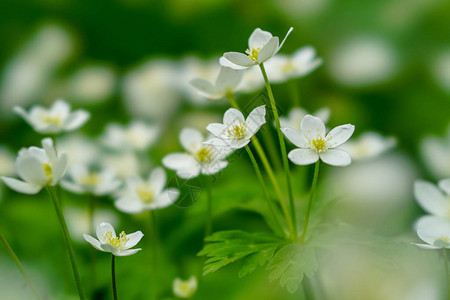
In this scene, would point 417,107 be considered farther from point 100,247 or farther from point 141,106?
point 100,247

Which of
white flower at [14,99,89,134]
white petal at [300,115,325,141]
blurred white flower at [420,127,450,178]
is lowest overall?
blurred white flower at [420,127,450,178]

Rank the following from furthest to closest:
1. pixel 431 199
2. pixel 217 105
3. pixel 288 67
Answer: pixel 217 105 → pixel 288 67 → pixel 431 199

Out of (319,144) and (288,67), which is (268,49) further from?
(288,67)

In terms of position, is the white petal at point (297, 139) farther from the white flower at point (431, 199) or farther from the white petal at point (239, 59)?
the white flower at point (431, 199)

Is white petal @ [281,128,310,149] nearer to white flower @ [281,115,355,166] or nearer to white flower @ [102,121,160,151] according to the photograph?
white flower @ [281,115,355,166]

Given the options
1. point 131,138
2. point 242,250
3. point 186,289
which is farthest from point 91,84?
point 242,250

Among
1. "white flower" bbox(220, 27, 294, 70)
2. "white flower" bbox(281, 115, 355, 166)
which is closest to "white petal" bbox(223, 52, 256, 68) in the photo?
"white flower" bbox(220, 27, 294, 70)
